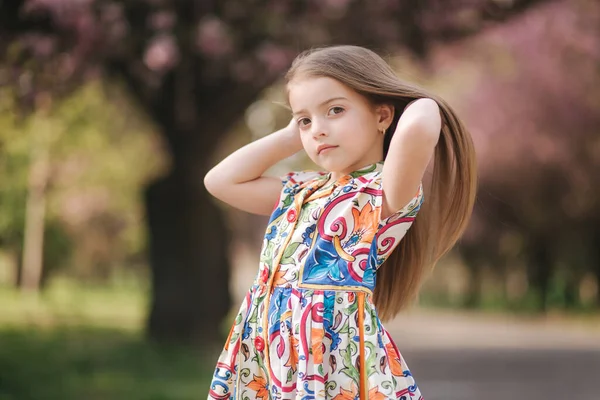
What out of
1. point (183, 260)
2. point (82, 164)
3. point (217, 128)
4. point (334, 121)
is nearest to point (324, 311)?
point (334, 121)

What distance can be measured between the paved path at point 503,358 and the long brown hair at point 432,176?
5418mm

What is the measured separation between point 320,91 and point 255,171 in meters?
0.44

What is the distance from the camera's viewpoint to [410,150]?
2.65m

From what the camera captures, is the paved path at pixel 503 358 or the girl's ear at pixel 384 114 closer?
the girl's ear at pixel 384 114

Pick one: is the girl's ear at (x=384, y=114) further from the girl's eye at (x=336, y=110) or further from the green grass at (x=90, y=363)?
the green grass at (x=90, y=363)

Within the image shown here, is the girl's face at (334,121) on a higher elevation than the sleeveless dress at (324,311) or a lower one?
higher

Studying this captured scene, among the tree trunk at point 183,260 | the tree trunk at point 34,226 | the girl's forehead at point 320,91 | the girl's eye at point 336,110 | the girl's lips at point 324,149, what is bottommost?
the girl's lips at point 324,149

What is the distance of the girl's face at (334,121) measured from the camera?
9.14 feet

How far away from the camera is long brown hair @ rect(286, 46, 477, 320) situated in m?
2.82

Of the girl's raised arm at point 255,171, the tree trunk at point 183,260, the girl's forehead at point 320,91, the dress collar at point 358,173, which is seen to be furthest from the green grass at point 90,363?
the girl's forehead at point 320,91

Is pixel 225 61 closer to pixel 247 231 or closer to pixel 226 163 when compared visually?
pixel 226 163

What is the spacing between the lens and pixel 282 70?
10.1m

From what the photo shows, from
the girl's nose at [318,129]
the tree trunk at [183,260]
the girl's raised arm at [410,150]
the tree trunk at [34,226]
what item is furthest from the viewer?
the tree trunk at [34,226]

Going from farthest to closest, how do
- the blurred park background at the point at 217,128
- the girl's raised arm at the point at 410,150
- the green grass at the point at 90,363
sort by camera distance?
the blurred park background at the point at 217,128 < the green grass at the point at 90,363 < the girl's raised arm at the point at 410,150
